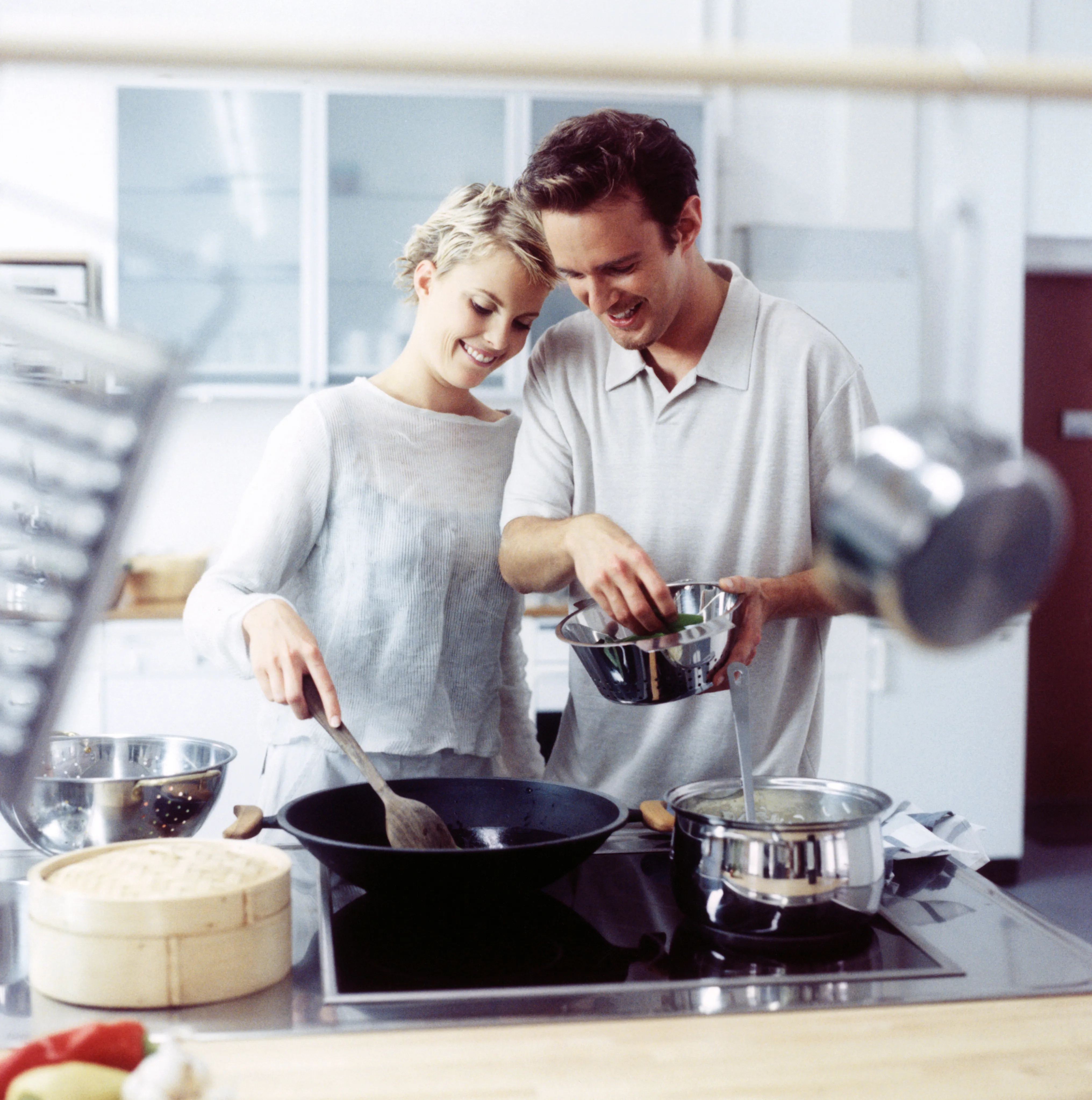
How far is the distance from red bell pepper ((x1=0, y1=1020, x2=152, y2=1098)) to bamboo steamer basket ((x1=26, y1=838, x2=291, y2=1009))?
0.54ft

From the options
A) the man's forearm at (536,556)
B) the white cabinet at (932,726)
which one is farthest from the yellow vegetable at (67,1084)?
the white cabinet at (932,726)

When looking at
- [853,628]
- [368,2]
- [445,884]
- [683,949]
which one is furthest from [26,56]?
[368,2]

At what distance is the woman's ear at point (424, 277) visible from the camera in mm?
1651

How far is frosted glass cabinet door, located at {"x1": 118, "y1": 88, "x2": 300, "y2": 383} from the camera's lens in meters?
3.48

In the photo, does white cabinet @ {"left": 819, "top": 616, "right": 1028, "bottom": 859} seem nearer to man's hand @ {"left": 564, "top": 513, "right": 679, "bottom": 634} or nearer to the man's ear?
the man's ear

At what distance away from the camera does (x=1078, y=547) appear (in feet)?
13.9

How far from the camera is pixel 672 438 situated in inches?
61.6

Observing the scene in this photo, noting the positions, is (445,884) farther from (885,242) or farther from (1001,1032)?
(885,242)

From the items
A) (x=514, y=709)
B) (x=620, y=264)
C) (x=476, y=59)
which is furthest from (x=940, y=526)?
(x=514, y=709)

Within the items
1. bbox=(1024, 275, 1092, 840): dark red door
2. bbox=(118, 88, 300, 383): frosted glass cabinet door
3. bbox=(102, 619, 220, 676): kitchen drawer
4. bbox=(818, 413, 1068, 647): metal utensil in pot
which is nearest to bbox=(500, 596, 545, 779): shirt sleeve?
bbox=(818, 413, 1068, 647): metal utensil in pot

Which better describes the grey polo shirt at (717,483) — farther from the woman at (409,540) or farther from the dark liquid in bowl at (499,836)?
the dark liquid in bowl at (499,836)

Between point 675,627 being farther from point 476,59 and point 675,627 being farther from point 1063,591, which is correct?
point 1063,591

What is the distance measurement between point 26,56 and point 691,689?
33.6 inches

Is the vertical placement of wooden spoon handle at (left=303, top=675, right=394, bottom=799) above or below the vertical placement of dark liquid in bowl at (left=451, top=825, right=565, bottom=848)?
above
